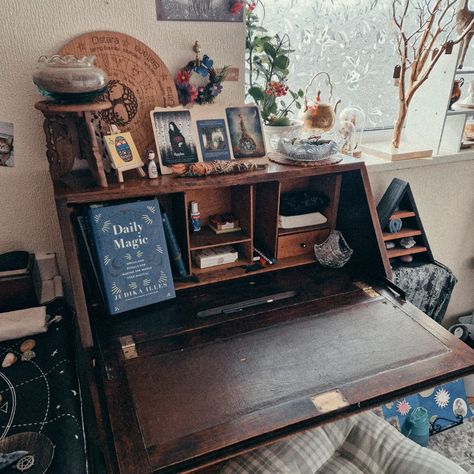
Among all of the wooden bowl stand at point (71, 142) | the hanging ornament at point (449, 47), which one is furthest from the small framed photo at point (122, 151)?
the hanging ornament at point (449, 47)

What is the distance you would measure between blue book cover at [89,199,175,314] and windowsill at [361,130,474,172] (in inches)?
41.2

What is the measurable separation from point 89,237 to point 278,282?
64cm

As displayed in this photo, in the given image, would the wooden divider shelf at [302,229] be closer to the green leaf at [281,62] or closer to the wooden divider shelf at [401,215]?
the wooden divider shelf at [401,215]

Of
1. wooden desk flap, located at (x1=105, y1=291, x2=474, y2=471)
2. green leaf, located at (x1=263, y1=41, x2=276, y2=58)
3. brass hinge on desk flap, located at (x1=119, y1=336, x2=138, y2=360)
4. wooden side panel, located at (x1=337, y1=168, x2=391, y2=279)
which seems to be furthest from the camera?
green leaf, located at (x1=263, y1=41, x2=276, y2=58)

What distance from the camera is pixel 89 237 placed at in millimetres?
1238

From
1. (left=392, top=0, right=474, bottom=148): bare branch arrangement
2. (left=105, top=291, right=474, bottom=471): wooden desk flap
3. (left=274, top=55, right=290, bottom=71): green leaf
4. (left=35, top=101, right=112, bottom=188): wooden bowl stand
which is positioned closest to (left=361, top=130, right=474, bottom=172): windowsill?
(left=392, top=0, right=474, bottom=148): bare branch arrangement

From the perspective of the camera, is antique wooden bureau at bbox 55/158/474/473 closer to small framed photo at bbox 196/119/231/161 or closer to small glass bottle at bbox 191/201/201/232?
small glass bottle at bbox 191/201/201/232

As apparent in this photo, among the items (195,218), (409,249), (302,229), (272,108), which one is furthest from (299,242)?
(409,249)

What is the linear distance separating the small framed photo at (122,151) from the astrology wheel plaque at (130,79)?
12 centimetres

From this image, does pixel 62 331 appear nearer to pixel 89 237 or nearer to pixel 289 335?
pixel 89 237

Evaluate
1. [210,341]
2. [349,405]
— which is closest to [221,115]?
[210,341]

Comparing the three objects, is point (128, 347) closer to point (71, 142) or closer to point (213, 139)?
point (71, 142)

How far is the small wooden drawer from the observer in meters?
1.52

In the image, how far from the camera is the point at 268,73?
1.63 meters
